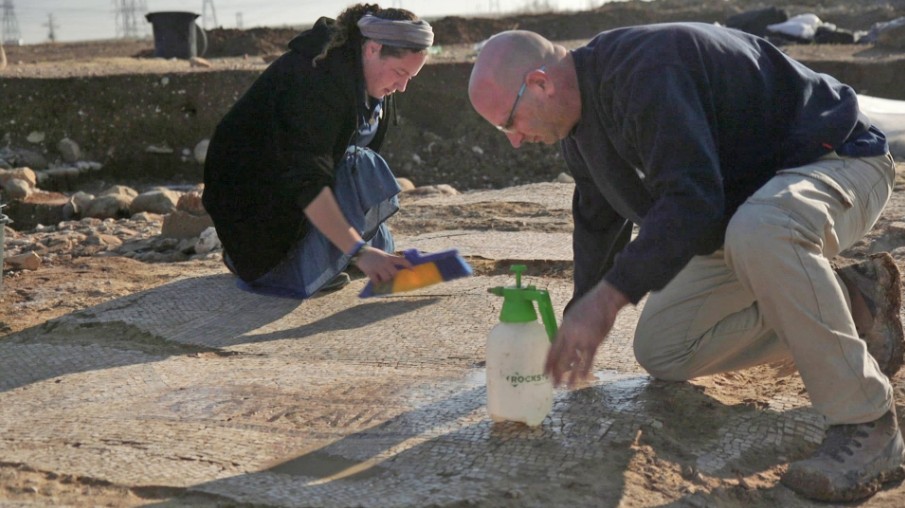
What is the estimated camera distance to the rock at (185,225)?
18.7 feet

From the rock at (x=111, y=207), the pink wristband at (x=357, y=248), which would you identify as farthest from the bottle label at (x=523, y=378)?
the rock at (x=111, y=207)

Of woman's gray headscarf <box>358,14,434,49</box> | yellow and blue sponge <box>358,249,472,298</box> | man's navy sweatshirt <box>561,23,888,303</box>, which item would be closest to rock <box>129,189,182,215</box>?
woman's gray headscarf <box>358,14,434,49</box>

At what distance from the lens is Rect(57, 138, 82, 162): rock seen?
1002 cm

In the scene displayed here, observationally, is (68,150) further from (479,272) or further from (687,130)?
(687,130)

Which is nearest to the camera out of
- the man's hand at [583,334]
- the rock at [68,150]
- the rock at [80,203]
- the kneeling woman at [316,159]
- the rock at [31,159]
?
the man's hand at [583,334]

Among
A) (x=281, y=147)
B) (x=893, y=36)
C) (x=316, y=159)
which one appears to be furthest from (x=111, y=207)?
(x=893, y=36)

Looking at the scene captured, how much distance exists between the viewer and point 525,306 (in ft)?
8.23

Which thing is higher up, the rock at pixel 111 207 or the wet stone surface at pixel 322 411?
the wet stone surface at pixel 322 411

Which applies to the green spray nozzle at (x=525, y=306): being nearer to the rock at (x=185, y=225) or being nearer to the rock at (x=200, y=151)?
the rock at (x=185, y=225)

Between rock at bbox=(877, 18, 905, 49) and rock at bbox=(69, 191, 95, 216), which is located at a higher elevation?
rock at bbox=(877, 18, 905, 49)

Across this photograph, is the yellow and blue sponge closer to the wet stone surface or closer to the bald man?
the wet stone surface

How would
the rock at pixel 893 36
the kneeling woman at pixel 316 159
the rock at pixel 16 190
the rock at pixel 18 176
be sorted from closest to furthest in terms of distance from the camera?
the kneeling woman at pixel 316 159 → the rock at pixel 16 190 → the rock at pixel 18 176 → the rock at pixel 893 36

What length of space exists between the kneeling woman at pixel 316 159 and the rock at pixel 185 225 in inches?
54.4

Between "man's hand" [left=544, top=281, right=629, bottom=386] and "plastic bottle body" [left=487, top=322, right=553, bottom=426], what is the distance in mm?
269
